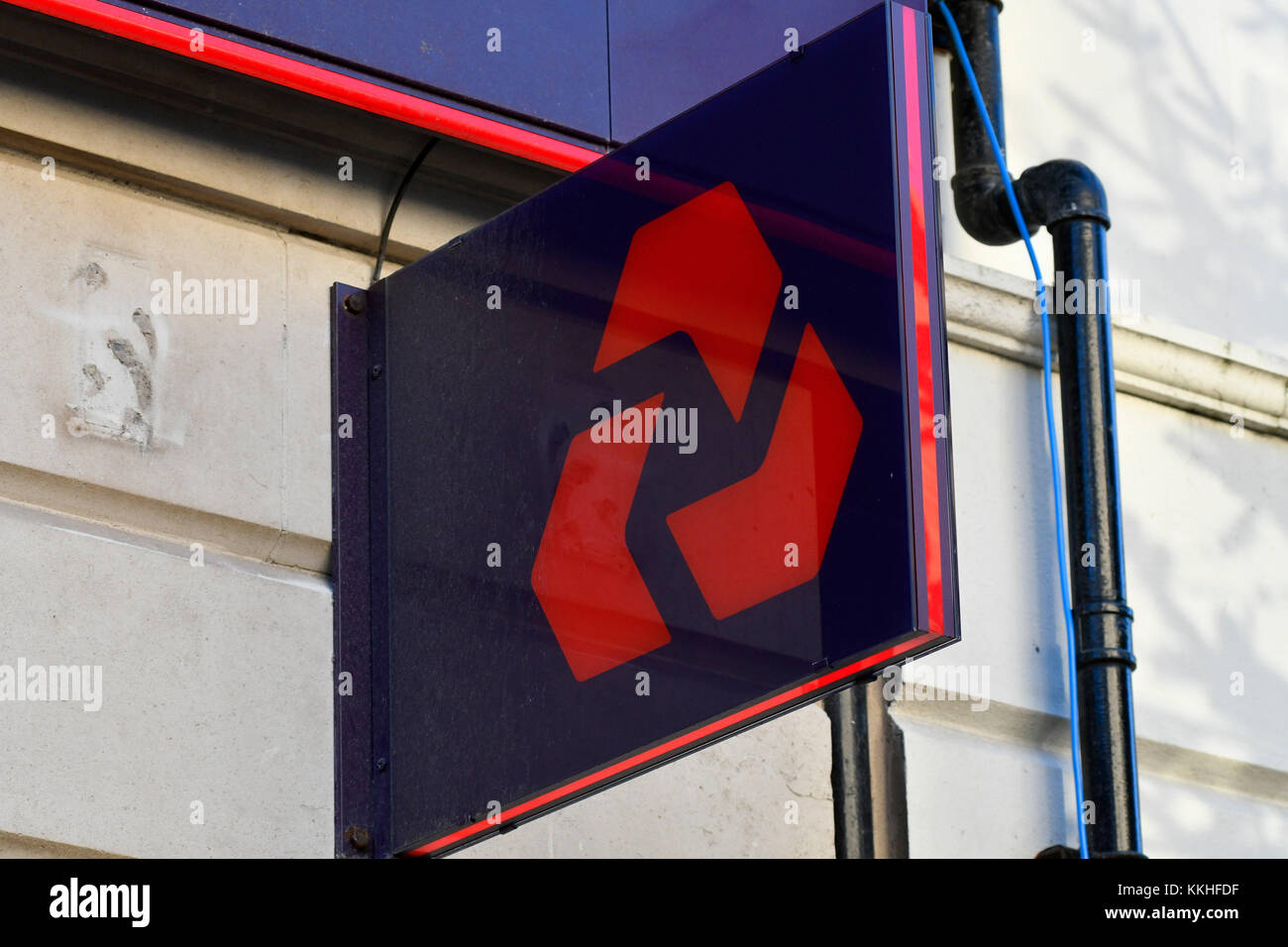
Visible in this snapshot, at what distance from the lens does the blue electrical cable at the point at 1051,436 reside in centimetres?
440

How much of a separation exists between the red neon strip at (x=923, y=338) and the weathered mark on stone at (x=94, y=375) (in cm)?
151

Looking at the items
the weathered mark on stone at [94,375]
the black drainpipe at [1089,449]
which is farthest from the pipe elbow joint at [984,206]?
the weathered mark on stone at [94,375]

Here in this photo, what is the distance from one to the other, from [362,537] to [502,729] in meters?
0.58

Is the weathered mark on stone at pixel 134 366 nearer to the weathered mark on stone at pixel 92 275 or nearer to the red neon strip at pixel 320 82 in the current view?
the weathered mark on stone at pixel 92 275

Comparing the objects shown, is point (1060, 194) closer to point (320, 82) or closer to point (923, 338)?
point (320, 82)

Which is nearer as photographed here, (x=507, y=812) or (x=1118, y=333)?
(x=507, y=812)

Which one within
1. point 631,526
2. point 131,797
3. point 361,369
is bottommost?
point 131,797

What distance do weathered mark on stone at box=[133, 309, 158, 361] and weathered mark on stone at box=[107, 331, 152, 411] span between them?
28mm

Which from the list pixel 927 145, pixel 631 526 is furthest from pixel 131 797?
pixel 927 145

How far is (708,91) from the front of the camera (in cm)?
396
